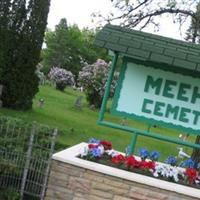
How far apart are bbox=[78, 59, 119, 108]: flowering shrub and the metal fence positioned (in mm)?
21454

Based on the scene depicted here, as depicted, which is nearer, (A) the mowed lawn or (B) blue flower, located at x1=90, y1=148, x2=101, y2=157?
(B) blue flower, located at x1=90, y1=148, x2=101, y2=157

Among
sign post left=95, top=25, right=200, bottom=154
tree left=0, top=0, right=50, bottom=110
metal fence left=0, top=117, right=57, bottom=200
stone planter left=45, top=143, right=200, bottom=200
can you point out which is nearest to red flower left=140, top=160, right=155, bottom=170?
stone planter left=45, top=143, right=200, bottom=200

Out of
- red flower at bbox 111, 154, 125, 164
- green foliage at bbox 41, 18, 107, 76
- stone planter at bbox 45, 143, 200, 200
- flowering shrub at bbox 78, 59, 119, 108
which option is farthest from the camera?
green foliage at bbox 41, 18, 107, 76

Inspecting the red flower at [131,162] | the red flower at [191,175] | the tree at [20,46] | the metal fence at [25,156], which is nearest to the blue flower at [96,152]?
the red flower at [131,162]

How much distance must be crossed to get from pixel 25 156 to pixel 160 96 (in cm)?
282

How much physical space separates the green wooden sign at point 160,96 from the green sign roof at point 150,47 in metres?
0.30

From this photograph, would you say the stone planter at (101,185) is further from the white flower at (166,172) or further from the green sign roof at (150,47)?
the green sign roof at (150,47)

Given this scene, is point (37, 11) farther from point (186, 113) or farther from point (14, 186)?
point (186, 113)

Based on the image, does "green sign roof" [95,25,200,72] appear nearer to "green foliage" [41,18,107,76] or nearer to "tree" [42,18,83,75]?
"tree" [42,18,83,75]

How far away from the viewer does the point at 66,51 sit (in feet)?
241

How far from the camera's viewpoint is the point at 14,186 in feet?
31.7

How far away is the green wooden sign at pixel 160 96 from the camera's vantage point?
7.77 meters

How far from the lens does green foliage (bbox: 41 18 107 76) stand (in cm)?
7069

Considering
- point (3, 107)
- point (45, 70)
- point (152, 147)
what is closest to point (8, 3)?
point (3, 107)
